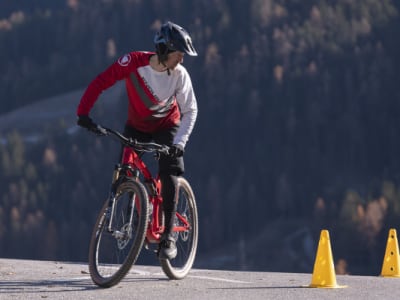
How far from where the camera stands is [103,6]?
640 feet

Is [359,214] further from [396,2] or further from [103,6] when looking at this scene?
[103,6]

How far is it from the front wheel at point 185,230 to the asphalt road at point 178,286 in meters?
0.14

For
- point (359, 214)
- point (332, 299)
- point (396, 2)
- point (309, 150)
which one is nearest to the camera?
point (332, 299)

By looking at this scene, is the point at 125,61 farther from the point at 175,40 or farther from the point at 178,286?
the point at 178,286

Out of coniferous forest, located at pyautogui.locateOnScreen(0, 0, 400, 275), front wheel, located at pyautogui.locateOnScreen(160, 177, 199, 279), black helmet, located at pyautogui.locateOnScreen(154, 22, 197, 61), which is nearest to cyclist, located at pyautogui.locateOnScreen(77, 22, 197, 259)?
black helmet, located at pyautogui.locateOnScreen(154, 22, 197, 61)

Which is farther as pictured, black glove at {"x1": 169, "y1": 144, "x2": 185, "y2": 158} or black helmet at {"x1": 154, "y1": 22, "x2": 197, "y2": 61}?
black glove at {"x1": 169, "y1": 144, "x2": 185, "y2": 158}

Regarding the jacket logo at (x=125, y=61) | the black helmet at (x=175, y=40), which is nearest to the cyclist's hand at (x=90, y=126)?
the jacket logo at (x=125, y=61)

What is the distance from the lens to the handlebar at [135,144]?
818cm

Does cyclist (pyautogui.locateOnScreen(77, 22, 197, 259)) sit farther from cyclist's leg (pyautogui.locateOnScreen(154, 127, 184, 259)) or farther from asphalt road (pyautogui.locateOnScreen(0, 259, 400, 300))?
asphalt road (pyautogui.locateOnScreen(0, 259, 400, 300))

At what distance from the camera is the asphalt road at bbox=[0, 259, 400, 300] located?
7.98 meters

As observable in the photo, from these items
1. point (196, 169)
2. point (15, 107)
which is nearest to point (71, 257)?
point (196, 169)

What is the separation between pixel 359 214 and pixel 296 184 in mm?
19368

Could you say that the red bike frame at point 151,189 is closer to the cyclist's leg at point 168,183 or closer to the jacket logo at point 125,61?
the cyclist's leg at point 168,183

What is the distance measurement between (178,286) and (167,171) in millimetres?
920
